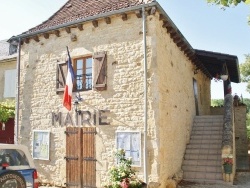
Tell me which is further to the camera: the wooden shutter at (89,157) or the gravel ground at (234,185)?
the wooden shutter at (89,157)

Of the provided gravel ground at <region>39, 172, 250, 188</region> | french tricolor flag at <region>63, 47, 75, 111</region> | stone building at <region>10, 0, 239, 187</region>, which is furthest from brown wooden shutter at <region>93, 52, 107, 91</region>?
gravel ground at <region>39, 172, 250, 188</region>

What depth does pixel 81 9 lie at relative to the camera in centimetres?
984

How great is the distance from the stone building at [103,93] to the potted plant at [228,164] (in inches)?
59.6

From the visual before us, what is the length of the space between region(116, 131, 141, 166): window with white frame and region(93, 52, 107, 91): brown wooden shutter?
1558mm

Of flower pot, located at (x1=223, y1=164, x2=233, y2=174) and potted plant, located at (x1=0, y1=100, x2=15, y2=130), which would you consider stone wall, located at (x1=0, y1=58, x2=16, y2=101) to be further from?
flower pot, located at (x1=223, y1=164, x2=233, y2=174)

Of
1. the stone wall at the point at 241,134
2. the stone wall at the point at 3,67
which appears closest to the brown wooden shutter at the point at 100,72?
the stone wall at the point at 3,67

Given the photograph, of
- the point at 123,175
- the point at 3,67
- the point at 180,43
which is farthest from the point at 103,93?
the point at 3,67

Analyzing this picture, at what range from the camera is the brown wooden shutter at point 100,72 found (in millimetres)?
8406

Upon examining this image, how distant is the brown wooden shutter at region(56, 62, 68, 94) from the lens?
9125 mm

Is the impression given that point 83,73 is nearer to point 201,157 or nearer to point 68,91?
point 68,91

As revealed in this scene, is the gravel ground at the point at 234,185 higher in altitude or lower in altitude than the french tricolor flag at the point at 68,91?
lower

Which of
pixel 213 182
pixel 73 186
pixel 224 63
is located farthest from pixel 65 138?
pixel 224 63

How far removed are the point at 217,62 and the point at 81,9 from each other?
703cm

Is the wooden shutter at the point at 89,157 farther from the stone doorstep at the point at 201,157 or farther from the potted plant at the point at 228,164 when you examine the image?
the potted plant at the point at 228,164
